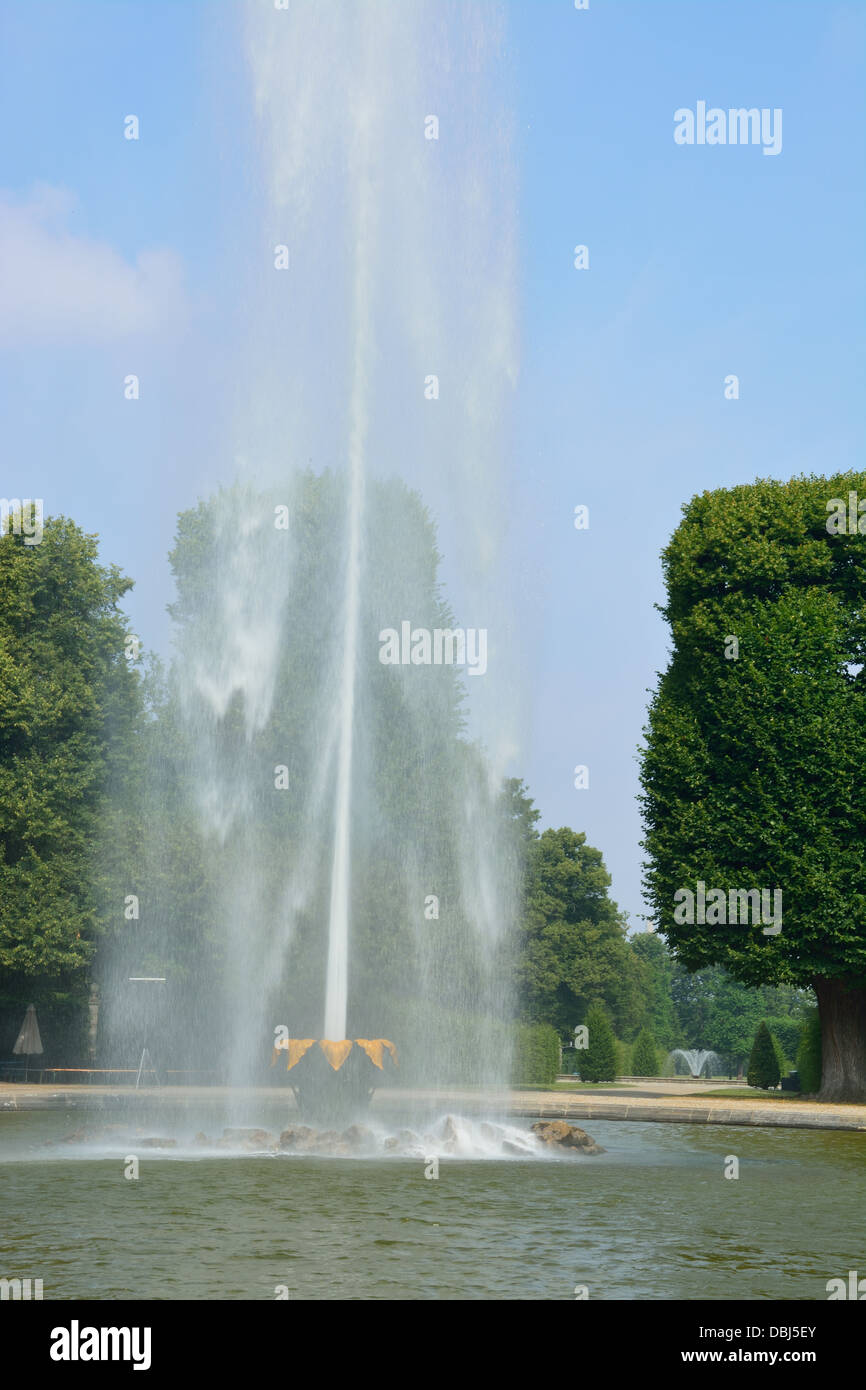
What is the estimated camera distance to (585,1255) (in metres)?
14.5

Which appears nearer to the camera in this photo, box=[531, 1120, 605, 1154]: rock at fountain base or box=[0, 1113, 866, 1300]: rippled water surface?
box=[0, 1113, 866, 1300]: rippled water surface


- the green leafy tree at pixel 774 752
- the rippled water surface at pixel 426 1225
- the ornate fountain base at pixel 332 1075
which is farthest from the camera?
the green leafy tree at pixel 774 752

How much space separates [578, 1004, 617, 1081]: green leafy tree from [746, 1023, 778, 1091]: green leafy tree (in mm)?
6136

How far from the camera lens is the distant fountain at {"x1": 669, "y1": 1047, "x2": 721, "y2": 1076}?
318 feet

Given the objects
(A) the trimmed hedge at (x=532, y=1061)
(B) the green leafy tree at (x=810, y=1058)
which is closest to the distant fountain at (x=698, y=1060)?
(A) the trimmed hedge at (x=532, y=1061)

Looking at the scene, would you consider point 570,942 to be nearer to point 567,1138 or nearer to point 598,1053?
point 598,1053

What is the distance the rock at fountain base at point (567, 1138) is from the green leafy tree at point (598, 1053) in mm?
29975

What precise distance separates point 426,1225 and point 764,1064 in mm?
38534

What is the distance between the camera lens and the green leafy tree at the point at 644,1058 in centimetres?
6738

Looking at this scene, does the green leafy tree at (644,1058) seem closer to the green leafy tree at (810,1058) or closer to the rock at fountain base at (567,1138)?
the green leafy tree at (810,1058)

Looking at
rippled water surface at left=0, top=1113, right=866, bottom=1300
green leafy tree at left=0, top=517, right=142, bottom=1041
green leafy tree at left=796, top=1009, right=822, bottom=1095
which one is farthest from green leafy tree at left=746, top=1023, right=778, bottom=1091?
rippled water surface at left=0, top=1113, right=866, bottom=1300

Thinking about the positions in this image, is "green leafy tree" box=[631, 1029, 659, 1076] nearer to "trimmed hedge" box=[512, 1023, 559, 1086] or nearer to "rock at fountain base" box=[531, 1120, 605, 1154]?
"trimmed hedge" box=[512, 1023, 559, 1086]

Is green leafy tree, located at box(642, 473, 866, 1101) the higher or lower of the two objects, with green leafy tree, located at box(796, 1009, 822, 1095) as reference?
higher
